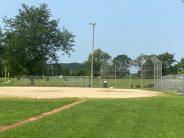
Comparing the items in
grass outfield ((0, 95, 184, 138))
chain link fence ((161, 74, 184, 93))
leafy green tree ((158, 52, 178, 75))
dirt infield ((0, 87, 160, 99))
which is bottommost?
grass outfield ((0, 95, 184, 138))

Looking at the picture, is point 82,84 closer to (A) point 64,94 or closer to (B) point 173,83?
(B) point 173,83

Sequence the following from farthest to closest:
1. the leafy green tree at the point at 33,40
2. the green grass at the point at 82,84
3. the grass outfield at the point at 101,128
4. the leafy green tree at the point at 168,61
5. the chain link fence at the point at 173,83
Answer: the leafy green tree at the point at 168,61, the leafy green tree at the point at 33,40, the green grass at the point at 82,84, the chain link fence at the point at 173,83, the grass outfield at the point at 101,128

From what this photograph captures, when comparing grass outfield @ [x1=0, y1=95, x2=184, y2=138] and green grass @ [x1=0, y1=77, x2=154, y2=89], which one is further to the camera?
green grass @ [x1=0, y1=77, x2=154, y2=89]

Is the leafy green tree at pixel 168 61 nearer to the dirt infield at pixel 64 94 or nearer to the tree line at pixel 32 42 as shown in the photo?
the tree line at pixel 32 42

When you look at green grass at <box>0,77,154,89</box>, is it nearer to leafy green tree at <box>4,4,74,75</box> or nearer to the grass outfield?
leafy green tree at <box>4,4,74,75</box>

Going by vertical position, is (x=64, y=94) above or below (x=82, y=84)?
below

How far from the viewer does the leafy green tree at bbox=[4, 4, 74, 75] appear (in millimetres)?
84000

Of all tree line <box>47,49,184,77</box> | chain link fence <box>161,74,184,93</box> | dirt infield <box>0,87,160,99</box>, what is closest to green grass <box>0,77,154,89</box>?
tree line <box>47,49,184,77</box>

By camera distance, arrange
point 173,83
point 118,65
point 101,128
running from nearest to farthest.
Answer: point 101,128, point 173,83, point 118,65

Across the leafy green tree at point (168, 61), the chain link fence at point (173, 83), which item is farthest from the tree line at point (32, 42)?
the leafy green tree at point (168, 61)

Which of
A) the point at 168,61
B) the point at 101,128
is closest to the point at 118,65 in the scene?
the point at 101,128

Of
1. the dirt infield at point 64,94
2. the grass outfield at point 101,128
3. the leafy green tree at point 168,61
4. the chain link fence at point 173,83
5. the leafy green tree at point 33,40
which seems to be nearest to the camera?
the grass outfield at point 101,128

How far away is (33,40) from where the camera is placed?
279ft

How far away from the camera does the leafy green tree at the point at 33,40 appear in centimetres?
8400
